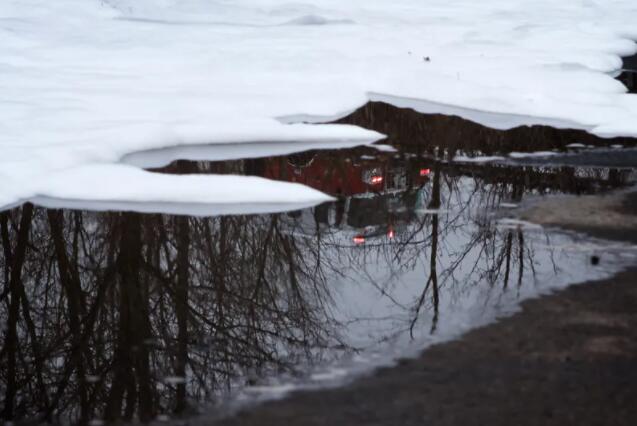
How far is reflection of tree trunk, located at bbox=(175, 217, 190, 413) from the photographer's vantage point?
280 centimetres

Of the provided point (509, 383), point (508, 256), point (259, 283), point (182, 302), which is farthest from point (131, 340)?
point (508, 256)

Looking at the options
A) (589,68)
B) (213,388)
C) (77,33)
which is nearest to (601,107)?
(589,68)

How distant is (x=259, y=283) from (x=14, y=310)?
3.22 feet

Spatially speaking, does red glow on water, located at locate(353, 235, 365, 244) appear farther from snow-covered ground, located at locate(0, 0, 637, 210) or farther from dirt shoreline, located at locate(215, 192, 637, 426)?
dirt shoreline, located at locate(215, 192, 637, 426)

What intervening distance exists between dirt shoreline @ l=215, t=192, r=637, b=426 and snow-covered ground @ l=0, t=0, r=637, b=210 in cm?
169

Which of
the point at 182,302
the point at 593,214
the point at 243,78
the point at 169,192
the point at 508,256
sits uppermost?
the point at 243,78

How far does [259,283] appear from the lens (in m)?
3.74

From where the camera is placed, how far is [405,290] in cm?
371

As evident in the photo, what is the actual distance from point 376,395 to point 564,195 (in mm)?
2769

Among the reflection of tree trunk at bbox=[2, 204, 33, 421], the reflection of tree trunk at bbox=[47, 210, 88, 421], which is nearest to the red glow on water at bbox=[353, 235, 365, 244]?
the reflection of tree trunk at bbox=[47, 210, 88, 421]

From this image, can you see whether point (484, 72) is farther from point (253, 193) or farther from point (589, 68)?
point (253, 193)

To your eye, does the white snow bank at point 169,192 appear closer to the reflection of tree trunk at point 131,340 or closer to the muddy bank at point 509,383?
the reflection of tree trunk at point 131,340

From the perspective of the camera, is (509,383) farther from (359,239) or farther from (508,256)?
(359,239)

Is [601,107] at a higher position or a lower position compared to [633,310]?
higher
